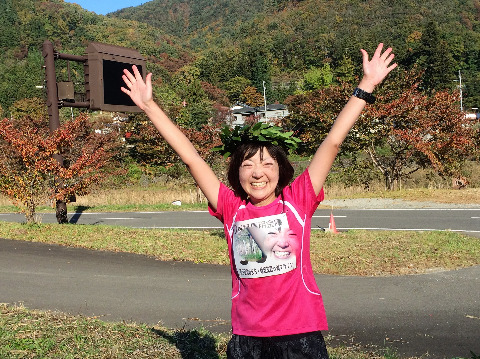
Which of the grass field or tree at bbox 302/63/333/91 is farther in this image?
tree at bbox 302/63/333/91

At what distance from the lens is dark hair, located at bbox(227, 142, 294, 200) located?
121 inches

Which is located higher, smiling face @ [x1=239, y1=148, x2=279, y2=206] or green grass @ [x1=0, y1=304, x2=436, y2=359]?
smiling face @ [x1=239, y1=148, x2=279, y2=206]

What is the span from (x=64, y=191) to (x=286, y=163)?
455 inches

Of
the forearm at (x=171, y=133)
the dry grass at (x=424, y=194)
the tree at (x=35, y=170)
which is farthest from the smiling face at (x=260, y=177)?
the dry grass at (x=424, y=194)

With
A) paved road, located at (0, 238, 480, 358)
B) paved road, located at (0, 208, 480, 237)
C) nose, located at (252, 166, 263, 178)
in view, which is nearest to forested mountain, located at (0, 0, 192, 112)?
paved road, located at (0, 208, 480, 237)

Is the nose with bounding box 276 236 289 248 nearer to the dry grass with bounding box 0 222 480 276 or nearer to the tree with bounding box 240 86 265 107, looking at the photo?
the dry grass with bounding box 0 222 480 276

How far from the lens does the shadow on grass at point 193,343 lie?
15.8ft

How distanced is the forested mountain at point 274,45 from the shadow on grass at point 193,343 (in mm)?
41791

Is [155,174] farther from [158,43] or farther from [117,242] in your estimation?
[158,43]

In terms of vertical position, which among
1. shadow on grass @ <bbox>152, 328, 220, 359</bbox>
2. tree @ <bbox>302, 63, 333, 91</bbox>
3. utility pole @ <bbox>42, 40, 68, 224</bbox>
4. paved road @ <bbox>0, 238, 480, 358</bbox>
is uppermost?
tree @ <bbox>302, 63, 333, 91</bbox>

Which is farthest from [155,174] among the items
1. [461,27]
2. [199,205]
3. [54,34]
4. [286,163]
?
[54,34]

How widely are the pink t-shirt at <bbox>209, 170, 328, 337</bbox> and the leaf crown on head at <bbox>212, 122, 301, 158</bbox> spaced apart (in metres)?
0.27

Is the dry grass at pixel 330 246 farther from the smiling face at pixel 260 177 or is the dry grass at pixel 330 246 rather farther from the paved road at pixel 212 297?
the smiling face at pixel 260 177

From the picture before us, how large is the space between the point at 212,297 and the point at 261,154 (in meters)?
5.10
